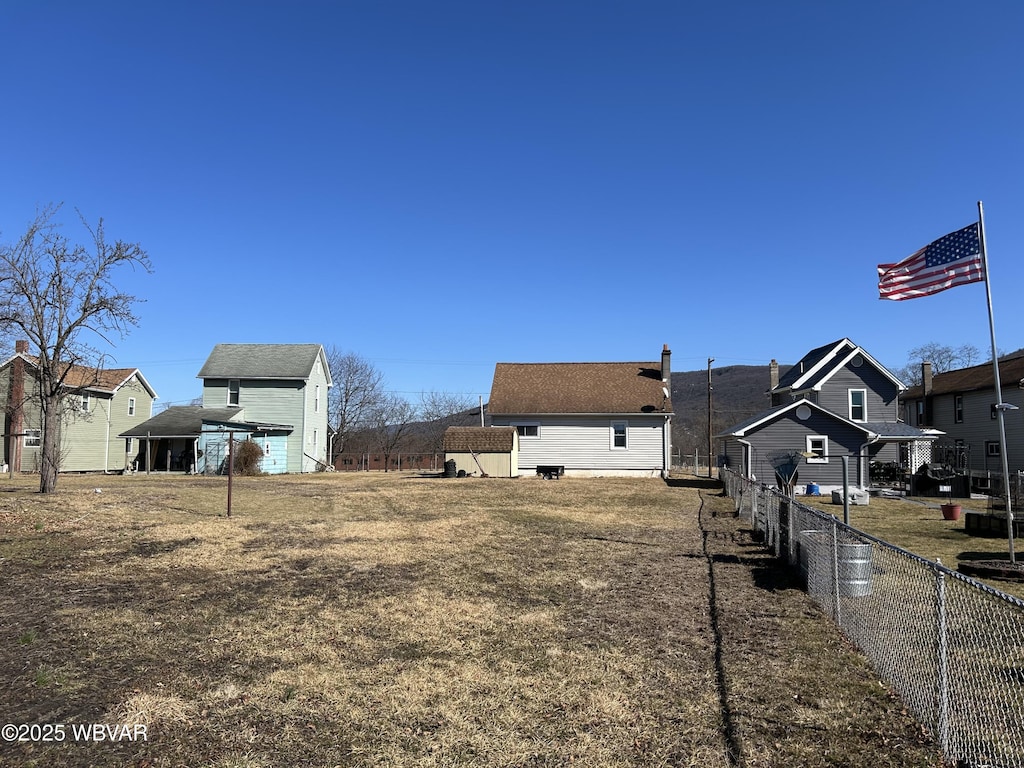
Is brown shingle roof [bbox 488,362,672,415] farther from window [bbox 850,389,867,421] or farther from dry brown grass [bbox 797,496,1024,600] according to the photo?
dry brown grass [bbox 797,496,1024,600]

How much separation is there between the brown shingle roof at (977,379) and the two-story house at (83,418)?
4354 cm

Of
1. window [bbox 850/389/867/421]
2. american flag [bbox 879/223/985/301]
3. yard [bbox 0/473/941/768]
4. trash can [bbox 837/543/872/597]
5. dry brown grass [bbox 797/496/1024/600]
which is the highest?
american flag [bbox 879/223/985/301]

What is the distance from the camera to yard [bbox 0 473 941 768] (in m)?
4.41

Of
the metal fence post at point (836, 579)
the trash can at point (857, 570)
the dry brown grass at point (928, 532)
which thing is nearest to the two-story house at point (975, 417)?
the dry brown grass at point (928, 532)

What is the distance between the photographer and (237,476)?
107 ft

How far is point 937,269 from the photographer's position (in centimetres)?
1237

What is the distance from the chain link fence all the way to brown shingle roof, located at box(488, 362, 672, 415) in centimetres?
2528

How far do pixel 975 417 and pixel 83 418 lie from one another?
46.4 metres

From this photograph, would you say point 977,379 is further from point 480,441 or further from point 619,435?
point 480,441

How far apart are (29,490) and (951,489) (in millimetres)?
33286

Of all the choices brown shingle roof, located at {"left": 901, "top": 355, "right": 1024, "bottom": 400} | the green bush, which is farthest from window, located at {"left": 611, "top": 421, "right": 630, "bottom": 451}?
the green bush

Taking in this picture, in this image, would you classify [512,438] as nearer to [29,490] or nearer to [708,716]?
[29,490]

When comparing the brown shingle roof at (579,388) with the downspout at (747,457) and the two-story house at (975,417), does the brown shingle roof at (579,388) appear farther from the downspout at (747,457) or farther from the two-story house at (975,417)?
the two-story house at (975,417)

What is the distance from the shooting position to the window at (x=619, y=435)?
3603 centimetres
